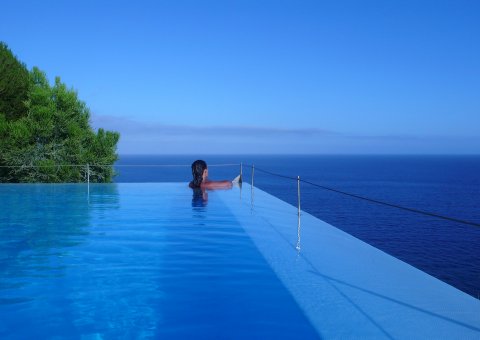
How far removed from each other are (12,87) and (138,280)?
52.5 feet

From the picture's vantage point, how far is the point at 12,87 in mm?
17266

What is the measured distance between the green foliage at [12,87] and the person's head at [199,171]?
29.6 feet

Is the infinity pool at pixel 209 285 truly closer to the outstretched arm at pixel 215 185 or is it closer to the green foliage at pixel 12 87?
the outstretched arm at pixel 215 185

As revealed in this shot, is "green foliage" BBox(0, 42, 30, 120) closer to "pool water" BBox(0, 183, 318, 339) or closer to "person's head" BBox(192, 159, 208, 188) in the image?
"person's head" BBox(192, 159, 208, 188)

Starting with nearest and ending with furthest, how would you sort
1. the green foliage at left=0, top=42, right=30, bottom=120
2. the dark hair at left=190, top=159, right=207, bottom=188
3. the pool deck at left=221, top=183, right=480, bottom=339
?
the pool deck at left=221, top=183, right=480, bottom=339 < the dark hair at left=190, top=159, right=207, bottom=188 < the green foliage at left=0, top=42, right=30, bottom=120

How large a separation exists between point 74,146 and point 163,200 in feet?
A: 29.1

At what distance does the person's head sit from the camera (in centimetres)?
1202

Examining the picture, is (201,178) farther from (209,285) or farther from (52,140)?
(209,285)

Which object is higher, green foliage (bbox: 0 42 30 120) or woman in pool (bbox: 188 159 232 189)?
green foliage (bbox: 0 42 30 120)

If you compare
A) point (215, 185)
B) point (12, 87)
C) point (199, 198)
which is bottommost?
point (199, 198)

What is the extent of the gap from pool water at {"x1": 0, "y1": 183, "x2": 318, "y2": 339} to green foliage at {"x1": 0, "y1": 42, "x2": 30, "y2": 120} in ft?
35.7

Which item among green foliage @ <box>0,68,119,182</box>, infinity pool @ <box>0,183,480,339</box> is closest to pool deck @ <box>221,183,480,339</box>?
infinity pool @ <box>0,183,480,339</box>

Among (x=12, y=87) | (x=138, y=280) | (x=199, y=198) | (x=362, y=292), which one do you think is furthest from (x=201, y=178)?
(x=12, y=87)

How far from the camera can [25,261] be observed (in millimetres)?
4766
